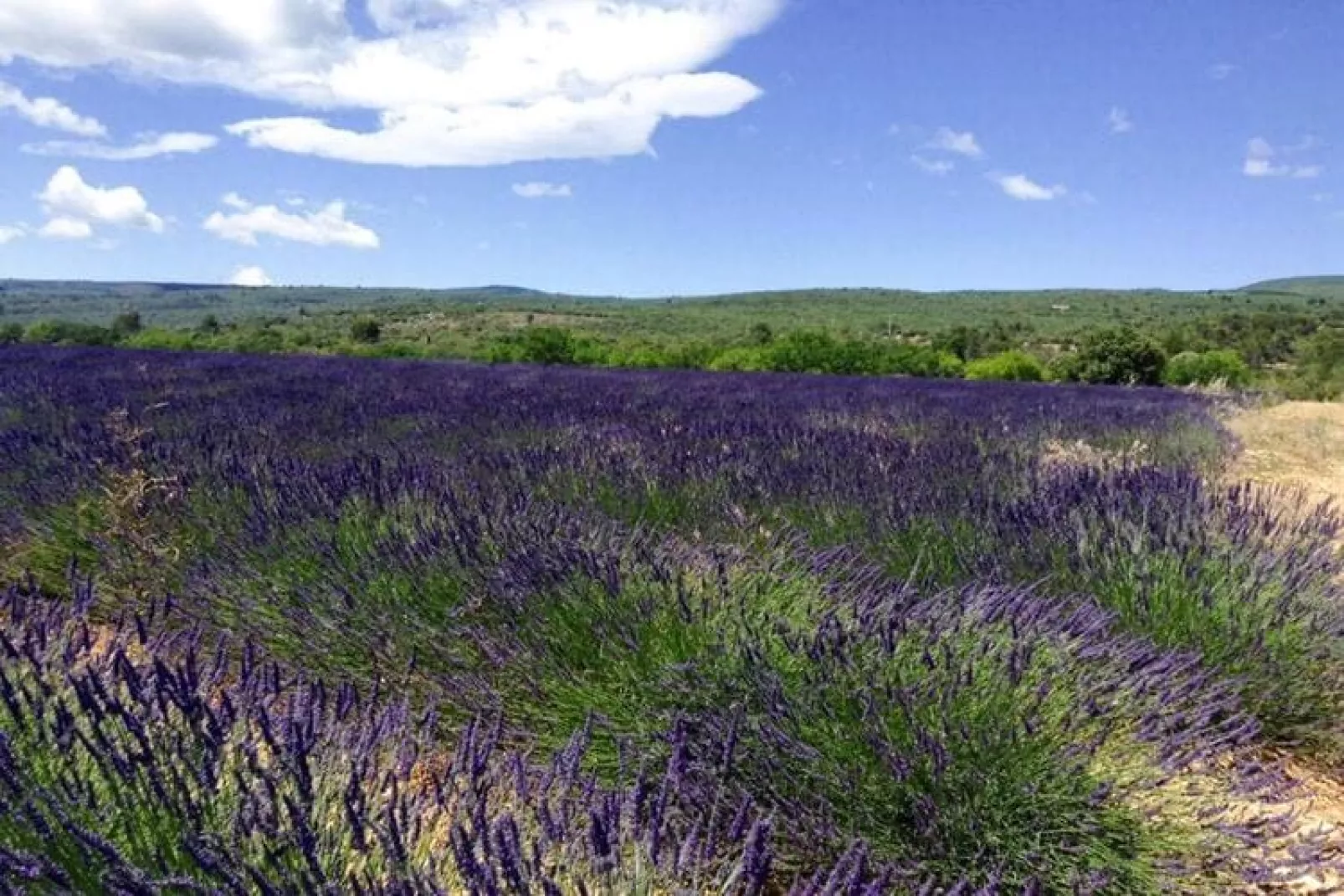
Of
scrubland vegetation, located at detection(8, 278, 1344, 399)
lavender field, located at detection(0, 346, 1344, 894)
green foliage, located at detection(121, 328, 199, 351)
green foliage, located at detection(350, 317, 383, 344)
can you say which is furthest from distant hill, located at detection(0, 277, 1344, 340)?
lavender field, located at detection(0, 346, 1344, 894)

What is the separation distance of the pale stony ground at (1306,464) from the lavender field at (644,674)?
0.11 meters

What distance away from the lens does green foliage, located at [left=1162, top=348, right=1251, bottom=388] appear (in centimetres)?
2614

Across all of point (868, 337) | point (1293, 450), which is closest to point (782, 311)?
point (868, 337)

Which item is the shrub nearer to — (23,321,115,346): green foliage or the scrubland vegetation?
the scrubland vegetation

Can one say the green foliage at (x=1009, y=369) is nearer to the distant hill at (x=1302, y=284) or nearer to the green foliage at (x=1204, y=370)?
the green foliage at (x=1204, y=370)

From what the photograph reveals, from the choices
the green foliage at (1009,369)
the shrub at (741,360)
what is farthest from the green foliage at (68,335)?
the green foliage at (1009,369)

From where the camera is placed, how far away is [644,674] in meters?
2.06

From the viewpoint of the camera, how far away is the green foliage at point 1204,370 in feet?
85.8

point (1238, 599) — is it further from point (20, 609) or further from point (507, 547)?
point (20, 609)

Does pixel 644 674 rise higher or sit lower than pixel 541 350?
lower

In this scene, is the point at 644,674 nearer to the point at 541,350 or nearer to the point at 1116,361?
the point at 541,350

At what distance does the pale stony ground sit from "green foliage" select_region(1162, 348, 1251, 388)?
10.9 m

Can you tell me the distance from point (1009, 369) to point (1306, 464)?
16.7 metres

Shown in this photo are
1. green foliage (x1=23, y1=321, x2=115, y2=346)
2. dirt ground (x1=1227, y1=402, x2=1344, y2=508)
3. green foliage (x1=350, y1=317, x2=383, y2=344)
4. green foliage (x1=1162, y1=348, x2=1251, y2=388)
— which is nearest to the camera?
dirt ground (x1=1227, y1=402, x2=1344, y2=508)
